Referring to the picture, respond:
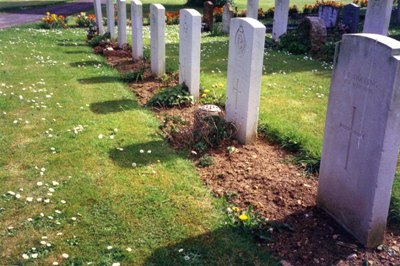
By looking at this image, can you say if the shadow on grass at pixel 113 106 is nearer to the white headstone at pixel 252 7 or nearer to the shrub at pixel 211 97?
the shrub at pixel 211 97

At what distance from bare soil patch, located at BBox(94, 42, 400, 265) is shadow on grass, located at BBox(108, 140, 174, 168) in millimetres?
247

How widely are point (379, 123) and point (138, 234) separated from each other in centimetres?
239

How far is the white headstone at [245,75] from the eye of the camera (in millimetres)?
5630

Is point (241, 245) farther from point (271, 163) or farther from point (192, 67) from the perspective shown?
point (192, 67)

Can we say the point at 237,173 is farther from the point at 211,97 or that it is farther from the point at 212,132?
the point at 211,97

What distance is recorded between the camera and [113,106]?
7.91 metres

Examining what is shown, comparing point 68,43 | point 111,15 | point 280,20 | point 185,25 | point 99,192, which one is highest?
point 185,25

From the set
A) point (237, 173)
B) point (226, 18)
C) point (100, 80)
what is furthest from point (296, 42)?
point (237, 173)

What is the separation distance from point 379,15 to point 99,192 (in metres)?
8.79

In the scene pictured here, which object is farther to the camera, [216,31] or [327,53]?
[216,31]

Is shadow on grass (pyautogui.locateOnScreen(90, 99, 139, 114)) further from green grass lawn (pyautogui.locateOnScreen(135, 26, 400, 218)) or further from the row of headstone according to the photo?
the row of headstone

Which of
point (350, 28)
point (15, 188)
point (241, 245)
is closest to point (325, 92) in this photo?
point (241, 245)

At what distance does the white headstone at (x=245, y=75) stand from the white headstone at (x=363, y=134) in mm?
1745

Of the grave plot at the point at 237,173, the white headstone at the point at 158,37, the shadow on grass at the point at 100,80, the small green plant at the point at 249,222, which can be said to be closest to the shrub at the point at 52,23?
the shadow on grass at the point at 100,80
